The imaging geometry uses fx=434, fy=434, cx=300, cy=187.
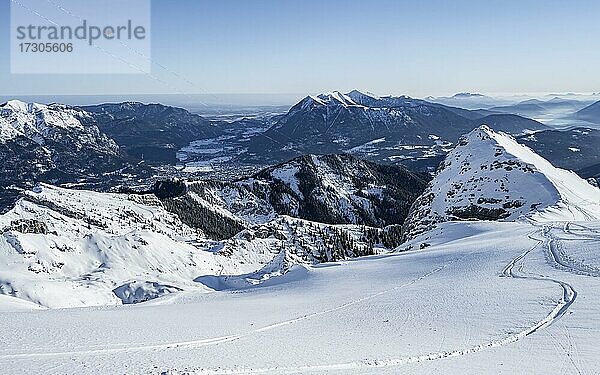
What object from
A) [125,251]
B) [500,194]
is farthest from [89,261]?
[500,194]

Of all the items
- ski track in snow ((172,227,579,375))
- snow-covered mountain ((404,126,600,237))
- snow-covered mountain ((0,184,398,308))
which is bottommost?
snow-covered mountain ((0,184,398,308))

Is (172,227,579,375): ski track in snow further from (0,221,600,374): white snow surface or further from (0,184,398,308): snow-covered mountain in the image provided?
(0,184,398,308): snow-covered mountain

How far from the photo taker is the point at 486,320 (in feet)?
67.8

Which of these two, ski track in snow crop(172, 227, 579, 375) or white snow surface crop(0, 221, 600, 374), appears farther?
white snow surface crop(0, 221, 600, 374)

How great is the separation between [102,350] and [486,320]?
16.8 meters

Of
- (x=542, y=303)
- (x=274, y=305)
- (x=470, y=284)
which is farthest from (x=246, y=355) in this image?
(x=470, y=284)

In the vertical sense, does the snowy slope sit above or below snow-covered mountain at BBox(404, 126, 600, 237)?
below

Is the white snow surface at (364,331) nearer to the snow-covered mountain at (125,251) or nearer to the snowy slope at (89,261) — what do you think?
the snow-covered mountain at (125,251)

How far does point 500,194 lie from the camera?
110 meters

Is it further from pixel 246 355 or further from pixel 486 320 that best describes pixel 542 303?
pixel 246 355

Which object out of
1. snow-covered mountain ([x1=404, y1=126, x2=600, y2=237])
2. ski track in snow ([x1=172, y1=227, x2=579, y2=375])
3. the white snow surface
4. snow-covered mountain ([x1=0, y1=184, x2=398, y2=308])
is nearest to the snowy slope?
snow-covered mountain ([x1=0, y1=184, x2=398, y2=308])

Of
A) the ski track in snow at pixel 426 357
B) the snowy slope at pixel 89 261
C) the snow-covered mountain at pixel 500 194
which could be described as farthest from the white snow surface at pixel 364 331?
the snow-covered mountain at pixel 500 194

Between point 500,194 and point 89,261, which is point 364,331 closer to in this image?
point 89,261

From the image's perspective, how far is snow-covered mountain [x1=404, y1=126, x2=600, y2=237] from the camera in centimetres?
9144
